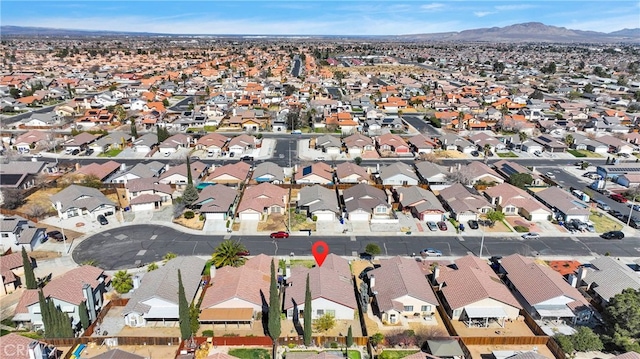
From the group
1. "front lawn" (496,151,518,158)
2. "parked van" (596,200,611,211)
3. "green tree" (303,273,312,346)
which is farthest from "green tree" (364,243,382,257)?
"front lawn" (496,151,518,158)

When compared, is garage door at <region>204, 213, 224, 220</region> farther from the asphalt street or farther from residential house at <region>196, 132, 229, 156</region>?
residential house at <region>196, 132, 229, 156</region>

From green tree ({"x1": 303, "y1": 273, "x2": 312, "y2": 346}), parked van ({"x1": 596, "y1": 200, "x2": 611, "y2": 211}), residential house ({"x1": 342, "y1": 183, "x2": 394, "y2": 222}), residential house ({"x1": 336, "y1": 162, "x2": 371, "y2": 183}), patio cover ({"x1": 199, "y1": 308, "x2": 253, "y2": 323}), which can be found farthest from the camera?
residential house ({"x1": 336, "y1": 162, "x2": 371, "y2": 183})

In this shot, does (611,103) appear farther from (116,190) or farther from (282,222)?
(116,190)

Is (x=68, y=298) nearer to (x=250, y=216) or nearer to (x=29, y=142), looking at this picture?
(x=250, y=216)

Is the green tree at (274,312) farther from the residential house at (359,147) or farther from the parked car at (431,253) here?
the residential house at (359,147)

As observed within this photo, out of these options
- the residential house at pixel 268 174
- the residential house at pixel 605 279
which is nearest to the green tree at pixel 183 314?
the residential house at pixel 605 279
